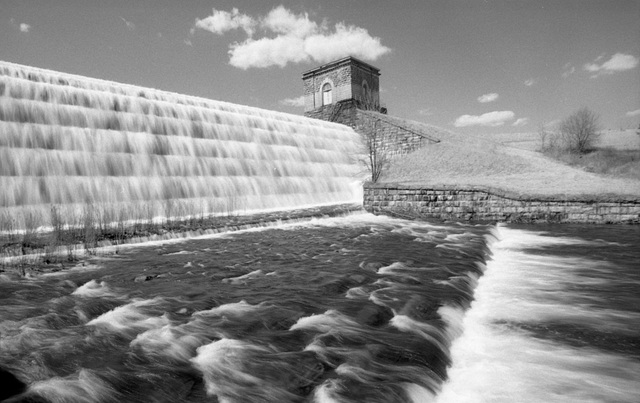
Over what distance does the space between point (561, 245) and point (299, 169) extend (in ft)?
43.3

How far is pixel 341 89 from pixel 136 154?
79.4ft

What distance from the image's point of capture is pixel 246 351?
2924 mm

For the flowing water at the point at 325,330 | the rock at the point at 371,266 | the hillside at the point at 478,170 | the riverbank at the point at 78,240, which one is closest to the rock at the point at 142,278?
the flowing water at the point at 325,330

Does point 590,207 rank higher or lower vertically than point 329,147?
lower

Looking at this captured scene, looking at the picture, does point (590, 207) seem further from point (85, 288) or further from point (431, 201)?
point (85, 288)

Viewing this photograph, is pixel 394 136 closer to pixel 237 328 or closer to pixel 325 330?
pixel 325 330

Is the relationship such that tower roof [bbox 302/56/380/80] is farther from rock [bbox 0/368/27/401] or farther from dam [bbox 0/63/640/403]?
rock [bbox 0/368/27/401]

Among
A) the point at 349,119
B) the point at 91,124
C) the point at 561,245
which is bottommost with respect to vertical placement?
the point at 561,245

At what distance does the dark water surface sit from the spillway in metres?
5.44

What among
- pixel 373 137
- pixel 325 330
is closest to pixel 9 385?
pixel 325 330

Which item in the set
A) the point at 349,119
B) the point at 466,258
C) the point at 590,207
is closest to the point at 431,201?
the point at 590,207

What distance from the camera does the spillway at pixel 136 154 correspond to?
10.2 m

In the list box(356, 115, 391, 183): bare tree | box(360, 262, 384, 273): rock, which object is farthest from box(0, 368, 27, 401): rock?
box(356, 115, 391, 183): bare tree

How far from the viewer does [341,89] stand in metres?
33.7
